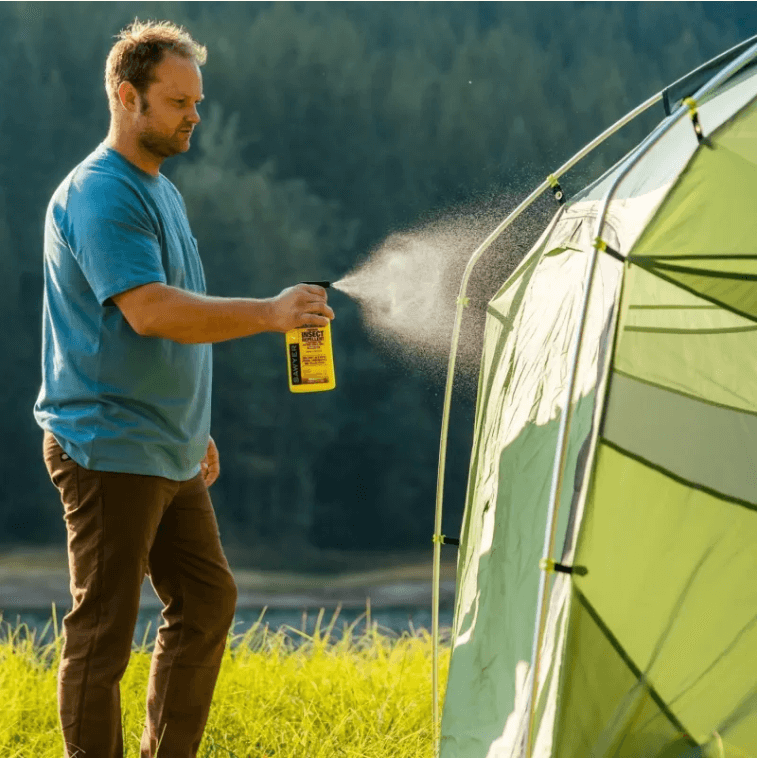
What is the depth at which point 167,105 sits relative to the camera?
Result: 2.13 metres

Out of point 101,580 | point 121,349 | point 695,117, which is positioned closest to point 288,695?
point 101,580

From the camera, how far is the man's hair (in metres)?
2.12

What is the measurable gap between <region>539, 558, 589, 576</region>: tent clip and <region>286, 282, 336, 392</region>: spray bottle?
1.92ft

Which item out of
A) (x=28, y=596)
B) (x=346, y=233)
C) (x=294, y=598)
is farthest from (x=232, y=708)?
(x=346, y=233)

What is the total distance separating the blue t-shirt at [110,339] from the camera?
6.59 feet

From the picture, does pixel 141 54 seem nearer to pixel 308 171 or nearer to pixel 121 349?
pixel 121 349

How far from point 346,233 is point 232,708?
2041 millimetres

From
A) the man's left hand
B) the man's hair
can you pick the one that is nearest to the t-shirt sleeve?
the man's hair

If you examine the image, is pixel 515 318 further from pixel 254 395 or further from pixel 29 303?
pixel 29 303

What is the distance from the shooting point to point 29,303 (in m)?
4.41

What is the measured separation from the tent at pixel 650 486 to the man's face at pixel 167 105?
0.84 meters

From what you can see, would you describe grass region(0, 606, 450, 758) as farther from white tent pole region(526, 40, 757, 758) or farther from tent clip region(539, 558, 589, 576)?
tent clip region(539, 558, 589, 576)

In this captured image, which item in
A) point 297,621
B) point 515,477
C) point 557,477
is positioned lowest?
point 297,621

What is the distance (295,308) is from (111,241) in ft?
1.17
